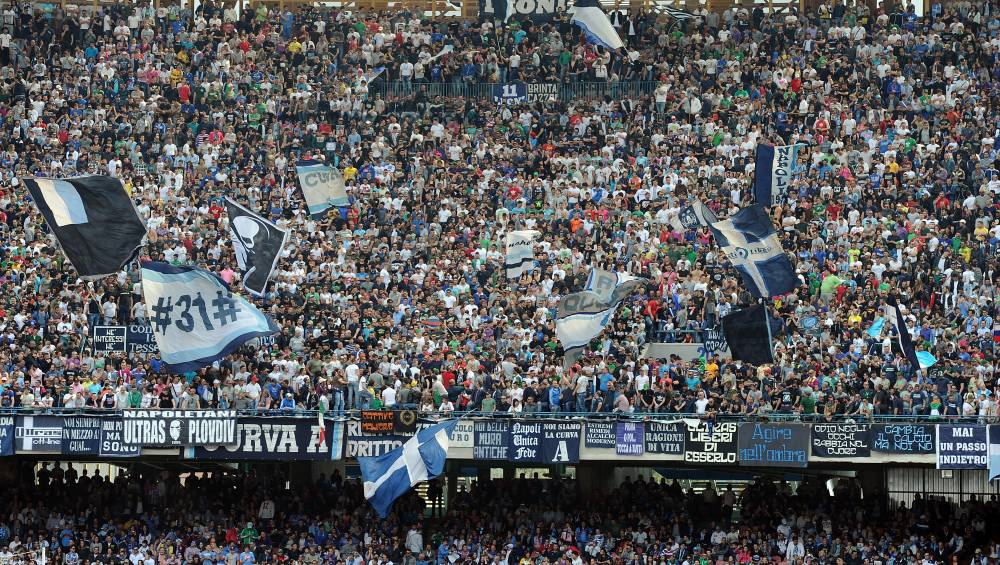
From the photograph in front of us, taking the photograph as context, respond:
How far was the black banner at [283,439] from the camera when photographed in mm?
34438

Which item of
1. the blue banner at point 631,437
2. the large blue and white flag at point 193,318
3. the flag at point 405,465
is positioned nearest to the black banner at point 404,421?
the flag at point 405,465

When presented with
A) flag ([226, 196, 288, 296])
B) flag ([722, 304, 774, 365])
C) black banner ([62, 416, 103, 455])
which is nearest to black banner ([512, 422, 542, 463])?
flag ([722, 304, 774, 365])

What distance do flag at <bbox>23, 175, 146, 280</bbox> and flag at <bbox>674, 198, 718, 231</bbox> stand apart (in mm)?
12124

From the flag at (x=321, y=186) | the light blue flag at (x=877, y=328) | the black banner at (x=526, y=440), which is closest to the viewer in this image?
the black banner at (x=526, y=440)

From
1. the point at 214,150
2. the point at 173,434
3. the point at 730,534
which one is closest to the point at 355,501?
the point at 173,434

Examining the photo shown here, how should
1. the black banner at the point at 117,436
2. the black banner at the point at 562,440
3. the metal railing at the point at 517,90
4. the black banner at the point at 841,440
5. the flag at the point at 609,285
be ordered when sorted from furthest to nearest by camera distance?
the metal railing at the point at 517,90, the flag at the point at 609,285, the black banner at the point at 117,436, the black banner at the point at 562,440, the black banner at the point at 841,440

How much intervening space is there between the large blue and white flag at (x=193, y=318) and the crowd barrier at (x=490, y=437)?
1833 mm

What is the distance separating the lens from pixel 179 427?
3431cm

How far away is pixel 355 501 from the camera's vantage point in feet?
123

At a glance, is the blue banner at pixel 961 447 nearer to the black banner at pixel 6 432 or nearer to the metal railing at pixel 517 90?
the black banner at pixel 6 432

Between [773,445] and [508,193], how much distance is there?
1188 cm

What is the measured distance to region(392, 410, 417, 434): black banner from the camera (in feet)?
111

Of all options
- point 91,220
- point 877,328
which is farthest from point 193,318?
point 877,328

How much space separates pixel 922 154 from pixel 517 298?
11.1 meters
